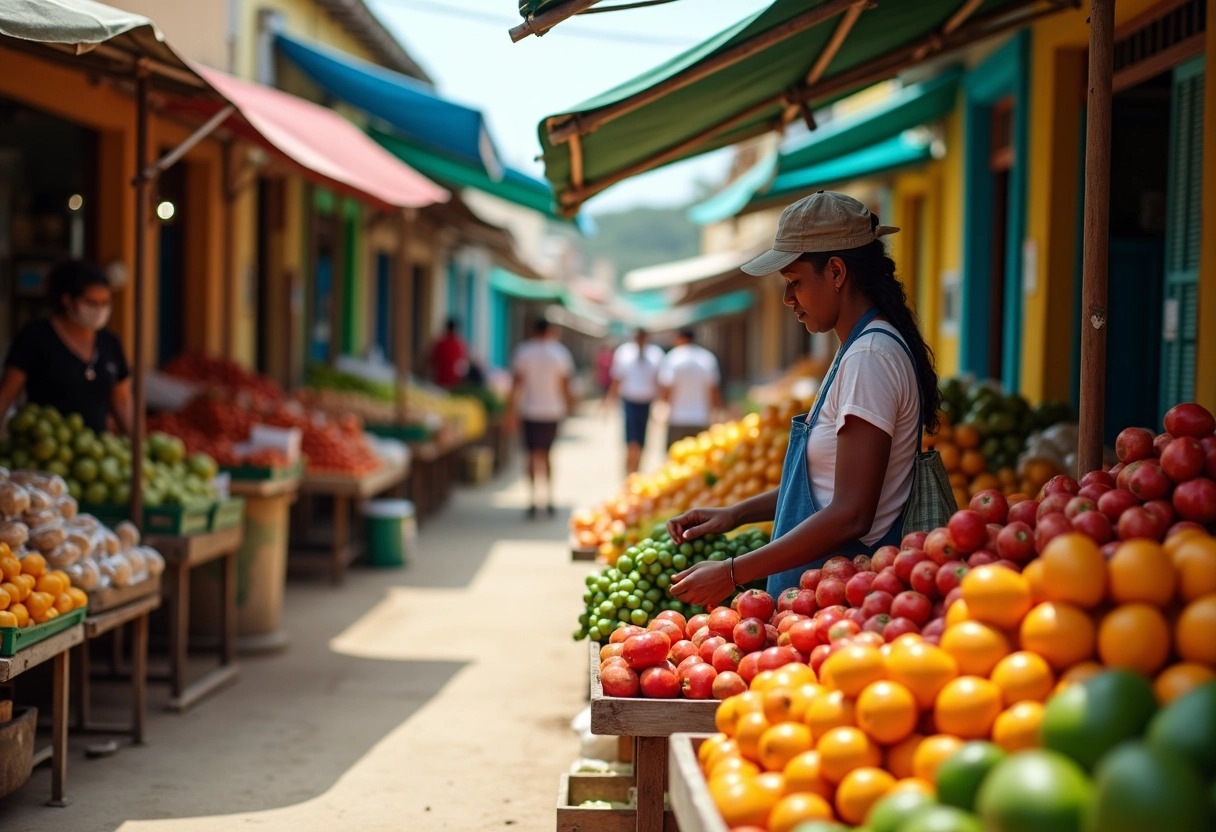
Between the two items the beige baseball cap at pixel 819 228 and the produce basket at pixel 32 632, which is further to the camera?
the produce basket at pixel 32 632

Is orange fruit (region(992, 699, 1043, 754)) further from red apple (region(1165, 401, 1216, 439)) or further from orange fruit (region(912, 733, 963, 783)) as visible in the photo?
red apple (region(1165, 401, 1216, 439))

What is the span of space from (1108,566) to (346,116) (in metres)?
13.4

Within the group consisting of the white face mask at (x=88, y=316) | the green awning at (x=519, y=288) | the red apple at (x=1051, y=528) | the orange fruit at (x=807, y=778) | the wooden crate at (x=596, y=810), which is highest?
the green awning at (x=519, y=288)

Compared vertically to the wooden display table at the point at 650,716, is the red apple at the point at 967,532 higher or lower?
higher

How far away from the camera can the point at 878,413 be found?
10.8ft

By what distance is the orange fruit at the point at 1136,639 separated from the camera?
221 cm

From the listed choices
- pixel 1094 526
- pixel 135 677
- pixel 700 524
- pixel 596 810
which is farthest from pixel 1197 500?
pixel 135 677

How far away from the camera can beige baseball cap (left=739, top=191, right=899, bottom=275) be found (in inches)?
133

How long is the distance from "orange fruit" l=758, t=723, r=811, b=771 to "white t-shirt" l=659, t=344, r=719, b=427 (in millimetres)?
10498

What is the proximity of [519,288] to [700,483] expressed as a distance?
2707cm

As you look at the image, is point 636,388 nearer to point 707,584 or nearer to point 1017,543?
point 707,584

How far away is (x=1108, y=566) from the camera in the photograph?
2418 millimetres

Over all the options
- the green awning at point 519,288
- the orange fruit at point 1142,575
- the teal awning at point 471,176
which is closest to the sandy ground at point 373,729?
the orange fruit at point 1142,575

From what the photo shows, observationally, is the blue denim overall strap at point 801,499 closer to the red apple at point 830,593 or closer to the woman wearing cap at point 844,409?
the woman wearing cap at point 844,409
